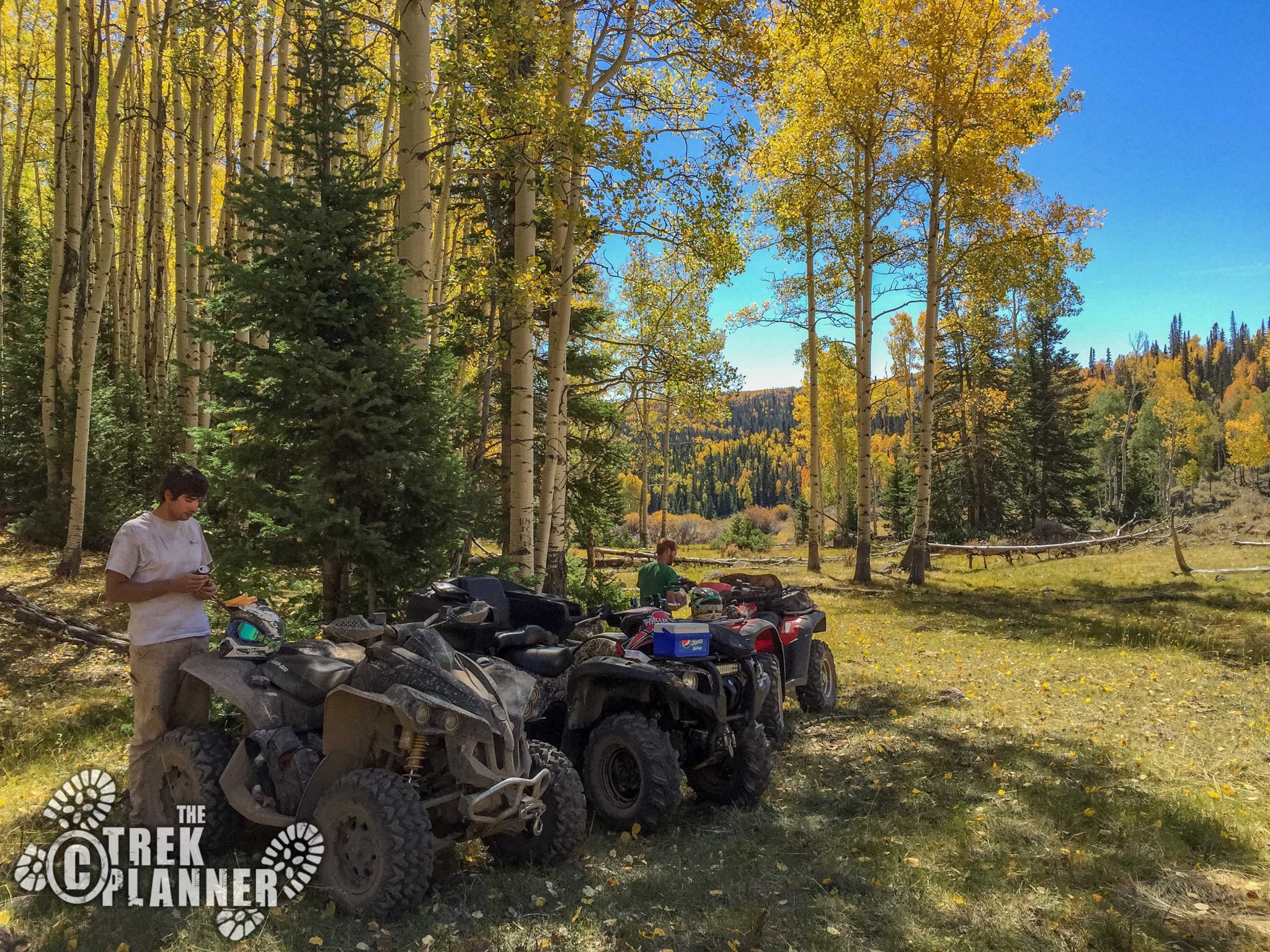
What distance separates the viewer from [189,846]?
4.20 m

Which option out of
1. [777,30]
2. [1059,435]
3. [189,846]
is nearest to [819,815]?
[189,846]

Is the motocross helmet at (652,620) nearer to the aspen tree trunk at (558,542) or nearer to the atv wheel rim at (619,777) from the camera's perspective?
the atv wheel rim at (619,777)

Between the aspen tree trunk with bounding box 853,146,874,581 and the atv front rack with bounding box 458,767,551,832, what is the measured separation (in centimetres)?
1442

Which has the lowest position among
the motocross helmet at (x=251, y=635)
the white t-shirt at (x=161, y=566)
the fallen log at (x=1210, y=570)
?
the fallen log at (x=1210, y=570)

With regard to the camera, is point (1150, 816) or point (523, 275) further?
point (523, 275)

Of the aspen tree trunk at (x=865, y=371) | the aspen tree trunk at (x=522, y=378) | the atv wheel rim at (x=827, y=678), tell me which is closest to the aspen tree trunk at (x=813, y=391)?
the aspen tree trunk at (x=865, y=371)

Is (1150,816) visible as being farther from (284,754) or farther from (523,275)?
(523,275)

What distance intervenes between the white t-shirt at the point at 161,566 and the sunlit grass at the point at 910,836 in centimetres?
136

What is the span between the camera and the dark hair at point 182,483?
4.29 m

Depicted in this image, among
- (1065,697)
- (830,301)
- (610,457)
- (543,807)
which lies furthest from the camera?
(830,301)

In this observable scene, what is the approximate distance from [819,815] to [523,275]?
20.7 feet

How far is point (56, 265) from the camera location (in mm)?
13188

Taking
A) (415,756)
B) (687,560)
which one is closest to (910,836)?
(415,756)

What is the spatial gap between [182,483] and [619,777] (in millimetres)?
3057
